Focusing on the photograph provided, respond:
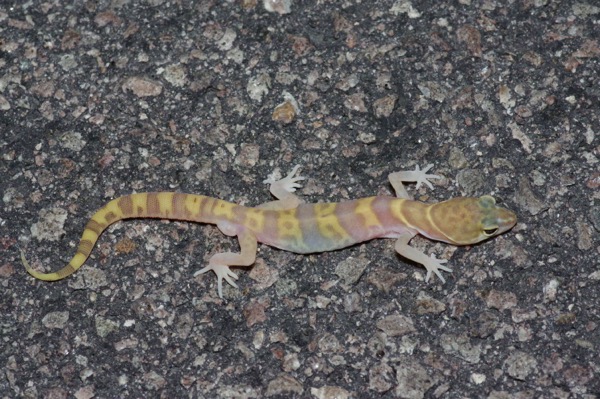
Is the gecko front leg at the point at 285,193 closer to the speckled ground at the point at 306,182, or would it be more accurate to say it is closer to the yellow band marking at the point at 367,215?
the speckled ground at the point at 306,182

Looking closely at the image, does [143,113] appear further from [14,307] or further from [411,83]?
[411,83]

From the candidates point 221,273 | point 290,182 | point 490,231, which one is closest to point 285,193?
point 290,182

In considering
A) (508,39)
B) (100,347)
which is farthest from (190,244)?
(508,39)

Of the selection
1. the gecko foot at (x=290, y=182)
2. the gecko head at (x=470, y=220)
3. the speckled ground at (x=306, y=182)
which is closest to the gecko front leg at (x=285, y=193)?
the gecko foot at (x=290, y=182)

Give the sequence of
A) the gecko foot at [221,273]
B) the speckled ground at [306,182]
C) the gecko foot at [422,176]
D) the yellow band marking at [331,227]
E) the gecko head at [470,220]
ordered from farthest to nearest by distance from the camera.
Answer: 1. the gecko foot at [422,176]
2. the yellow band marking at [331,227]
3. the gecko foot at [221,273]
4. the gecko head at [470,220]
5. the speckled ground at [306,182]

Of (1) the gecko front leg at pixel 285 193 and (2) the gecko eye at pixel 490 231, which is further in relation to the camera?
(1) the gecko front leg at pixel 285 193

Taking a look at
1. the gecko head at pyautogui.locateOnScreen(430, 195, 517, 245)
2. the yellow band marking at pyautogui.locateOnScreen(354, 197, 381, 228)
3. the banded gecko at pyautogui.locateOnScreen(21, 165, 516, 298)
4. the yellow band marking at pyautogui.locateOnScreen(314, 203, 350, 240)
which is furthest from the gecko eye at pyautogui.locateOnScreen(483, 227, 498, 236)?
the yellow band marking at pyautogui.locateOnScreen(314, 203, 350, 240)

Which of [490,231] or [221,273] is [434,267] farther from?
[221,273]
